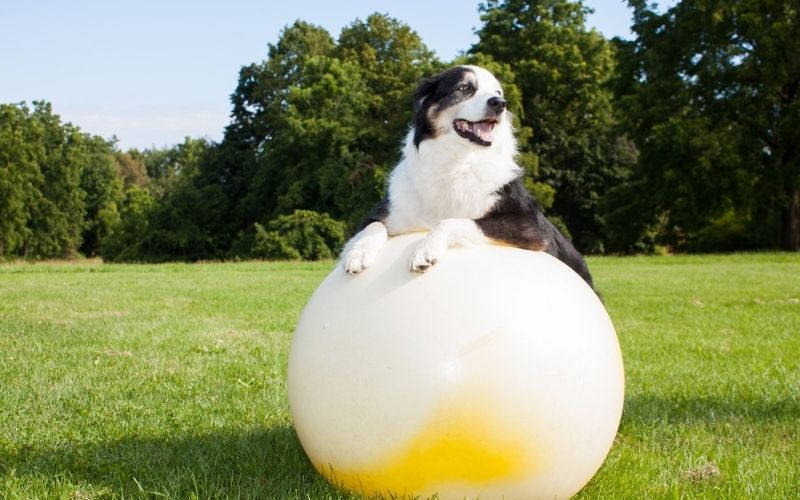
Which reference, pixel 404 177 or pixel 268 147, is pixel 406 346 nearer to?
pixel 404 177

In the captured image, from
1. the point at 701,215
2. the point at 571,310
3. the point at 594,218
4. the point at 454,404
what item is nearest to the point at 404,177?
the point at 571,310

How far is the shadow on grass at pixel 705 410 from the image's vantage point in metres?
5.73

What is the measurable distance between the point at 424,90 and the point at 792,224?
32224mm

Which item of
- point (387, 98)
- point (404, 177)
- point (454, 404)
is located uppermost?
point (387, 98)

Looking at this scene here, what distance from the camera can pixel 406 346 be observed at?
3412mm

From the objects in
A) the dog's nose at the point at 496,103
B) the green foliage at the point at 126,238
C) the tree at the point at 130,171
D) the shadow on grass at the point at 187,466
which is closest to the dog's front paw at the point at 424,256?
the shadow on grass at the point at 187,466

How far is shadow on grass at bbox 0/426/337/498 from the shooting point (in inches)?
156

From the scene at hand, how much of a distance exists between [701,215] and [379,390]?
107 ft

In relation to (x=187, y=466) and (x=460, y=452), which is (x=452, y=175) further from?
(x=187, y=466)

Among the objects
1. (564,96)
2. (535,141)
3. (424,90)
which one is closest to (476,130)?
(424,90)

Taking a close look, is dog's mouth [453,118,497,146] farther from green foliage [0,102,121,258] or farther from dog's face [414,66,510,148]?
green foliage [0,102,121,258]

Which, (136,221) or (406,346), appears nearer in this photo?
(406,346)

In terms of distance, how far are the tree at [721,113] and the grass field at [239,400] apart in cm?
1899

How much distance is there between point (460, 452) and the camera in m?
3.36
